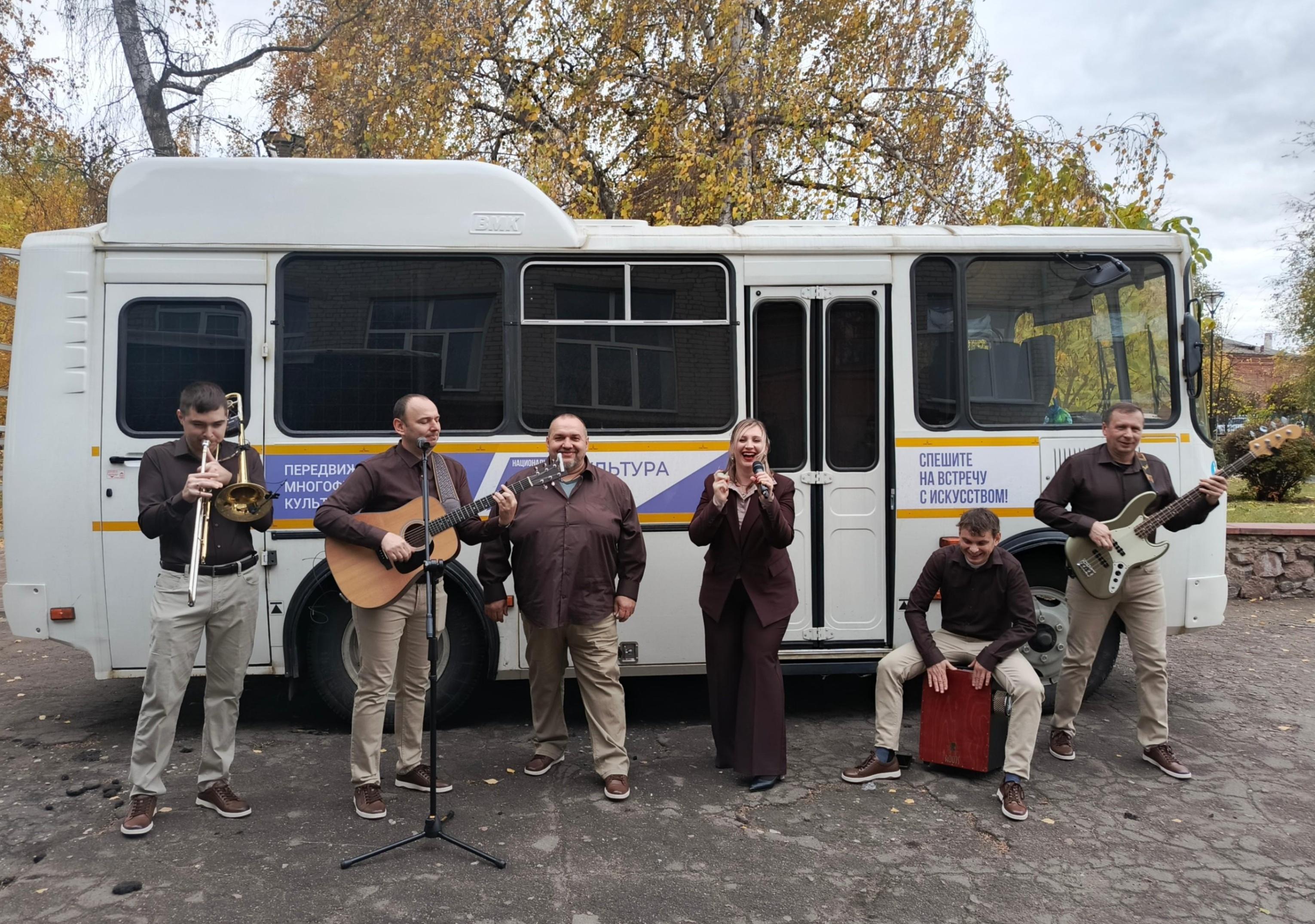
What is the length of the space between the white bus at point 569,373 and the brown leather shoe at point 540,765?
0.78 meters

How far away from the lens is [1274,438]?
5.20m

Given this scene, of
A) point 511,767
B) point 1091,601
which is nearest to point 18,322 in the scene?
point 511,767

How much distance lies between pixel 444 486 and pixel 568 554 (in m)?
0.68

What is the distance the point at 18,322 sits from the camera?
5.31 metres

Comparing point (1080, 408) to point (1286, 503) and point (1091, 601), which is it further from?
point (1286, 503)

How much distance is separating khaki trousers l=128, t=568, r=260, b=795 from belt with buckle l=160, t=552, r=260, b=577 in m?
0.02

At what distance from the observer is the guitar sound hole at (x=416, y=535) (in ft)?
14.6

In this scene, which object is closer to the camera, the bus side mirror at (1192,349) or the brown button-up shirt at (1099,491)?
the brown button-up shirt at (1099,491)

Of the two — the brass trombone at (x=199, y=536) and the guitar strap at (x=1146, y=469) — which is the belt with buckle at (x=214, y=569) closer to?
the brass trombone at (x=199, y=536)

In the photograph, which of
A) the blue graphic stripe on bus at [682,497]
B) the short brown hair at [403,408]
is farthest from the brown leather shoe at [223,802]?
the blue graphic stripe on bus at [682,497]

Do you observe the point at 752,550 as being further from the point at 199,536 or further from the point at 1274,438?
the point at 1274,438

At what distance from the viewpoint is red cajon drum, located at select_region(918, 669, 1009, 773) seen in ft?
16.2

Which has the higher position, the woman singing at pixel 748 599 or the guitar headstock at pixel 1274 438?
the guitar headstock at pixel 1274 438

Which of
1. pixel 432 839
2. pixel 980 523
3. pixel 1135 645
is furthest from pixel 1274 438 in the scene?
pixel 432 839
